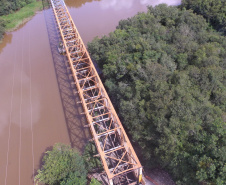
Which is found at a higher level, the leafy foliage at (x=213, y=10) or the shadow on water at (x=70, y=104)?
the leafy foliage at (x=213, y=10)

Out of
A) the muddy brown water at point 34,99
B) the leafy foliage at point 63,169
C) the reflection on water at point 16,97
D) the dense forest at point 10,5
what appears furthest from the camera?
the dense forest at point 10,5

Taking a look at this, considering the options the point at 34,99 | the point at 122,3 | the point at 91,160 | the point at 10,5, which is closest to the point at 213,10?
the point at 122,3

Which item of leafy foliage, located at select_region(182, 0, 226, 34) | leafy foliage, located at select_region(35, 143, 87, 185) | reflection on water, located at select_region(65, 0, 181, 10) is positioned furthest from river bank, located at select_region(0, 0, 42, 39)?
leafy foliage, located at select_region(182, 0, 226, 34)

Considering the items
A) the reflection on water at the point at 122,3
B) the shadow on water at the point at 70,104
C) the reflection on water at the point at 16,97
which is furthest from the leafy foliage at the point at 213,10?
the reflection on water at the point at 16,97

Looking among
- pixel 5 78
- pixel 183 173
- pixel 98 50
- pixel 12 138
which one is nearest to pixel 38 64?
pixel 5 78

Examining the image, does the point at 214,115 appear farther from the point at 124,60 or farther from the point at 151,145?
the point at 124,60

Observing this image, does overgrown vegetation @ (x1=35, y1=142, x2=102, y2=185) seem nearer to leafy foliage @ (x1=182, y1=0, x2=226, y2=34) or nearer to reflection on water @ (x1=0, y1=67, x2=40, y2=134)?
reflection on water @ (x1=0, y1=67, x2=40, y2=134)

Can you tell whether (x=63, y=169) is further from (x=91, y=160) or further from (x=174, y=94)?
(x=174, y=94)

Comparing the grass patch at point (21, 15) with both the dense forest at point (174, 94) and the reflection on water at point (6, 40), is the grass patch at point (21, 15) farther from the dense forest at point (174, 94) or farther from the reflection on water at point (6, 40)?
the dense forest at point (174, 94)
